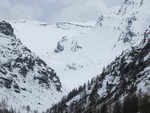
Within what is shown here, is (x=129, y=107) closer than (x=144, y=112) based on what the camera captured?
No

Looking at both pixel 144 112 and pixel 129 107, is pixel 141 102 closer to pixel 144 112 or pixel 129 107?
pixel 129 107

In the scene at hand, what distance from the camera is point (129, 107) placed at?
19800 cm

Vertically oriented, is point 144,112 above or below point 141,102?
below

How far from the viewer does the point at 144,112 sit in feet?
584

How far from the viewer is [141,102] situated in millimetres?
196500

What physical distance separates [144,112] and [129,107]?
2027cm

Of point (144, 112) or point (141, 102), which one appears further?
point (141, 102)

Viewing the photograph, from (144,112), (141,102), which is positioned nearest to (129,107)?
(141,102)

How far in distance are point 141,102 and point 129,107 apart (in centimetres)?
545
